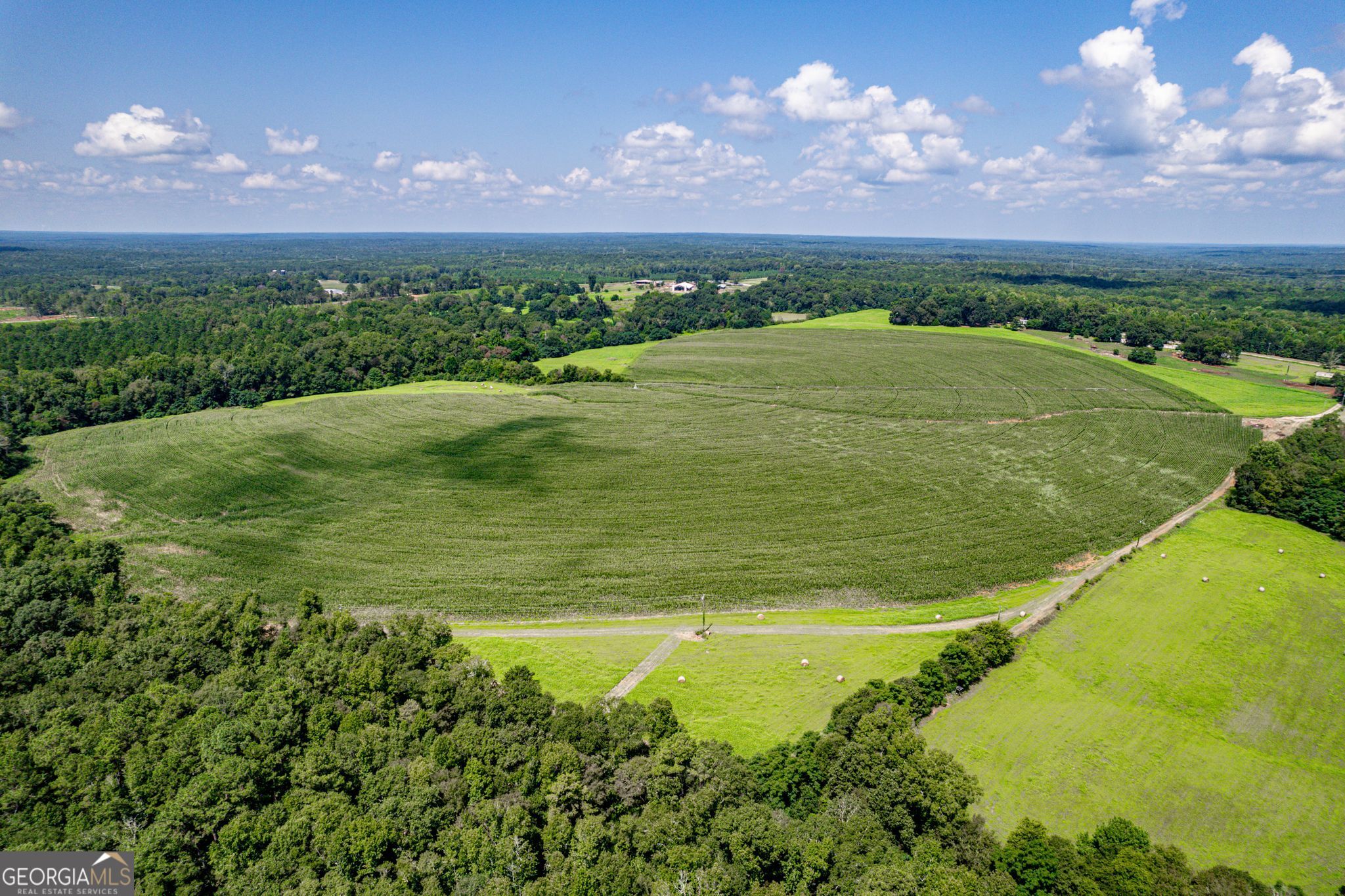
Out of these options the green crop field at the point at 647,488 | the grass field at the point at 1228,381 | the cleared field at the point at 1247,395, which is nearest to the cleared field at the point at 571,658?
the green crop field at the point at 647,488

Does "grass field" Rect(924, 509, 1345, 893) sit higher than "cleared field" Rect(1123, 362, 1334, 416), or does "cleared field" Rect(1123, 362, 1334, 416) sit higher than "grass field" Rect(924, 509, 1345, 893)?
"cleared field" Rect(1123, 362, 1334, 416)

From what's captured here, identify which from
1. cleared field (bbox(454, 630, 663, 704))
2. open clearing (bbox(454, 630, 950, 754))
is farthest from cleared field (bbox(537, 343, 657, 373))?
open clearing (bbox(454, 630, 950, 754))

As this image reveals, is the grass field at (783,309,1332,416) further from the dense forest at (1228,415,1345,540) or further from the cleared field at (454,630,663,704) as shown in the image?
the cleared field at (454,630,663,704)

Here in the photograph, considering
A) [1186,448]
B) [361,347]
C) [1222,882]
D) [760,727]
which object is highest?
[361,347]

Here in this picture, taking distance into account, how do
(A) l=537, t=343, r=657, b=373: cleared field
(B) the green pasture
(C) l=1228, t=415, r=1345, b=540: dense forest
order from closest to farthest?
(B) the green pasture < (C) l=1228, t=415, r=1345, b=540: dense forest < (A) l=537, t=343, r=657, b=373: cleared field

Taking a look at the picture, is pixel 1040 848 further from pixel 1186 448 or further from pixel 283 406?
pixel 283 406

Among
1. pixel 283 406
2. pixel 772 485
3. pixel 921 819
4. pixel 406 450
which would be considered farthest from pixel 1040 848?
pixel 283 406

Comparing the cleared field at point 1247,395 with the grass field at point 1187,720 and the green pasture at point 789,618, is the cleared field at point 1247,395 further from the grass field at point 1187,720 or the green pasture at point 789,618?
the green pasture at point 789,618
